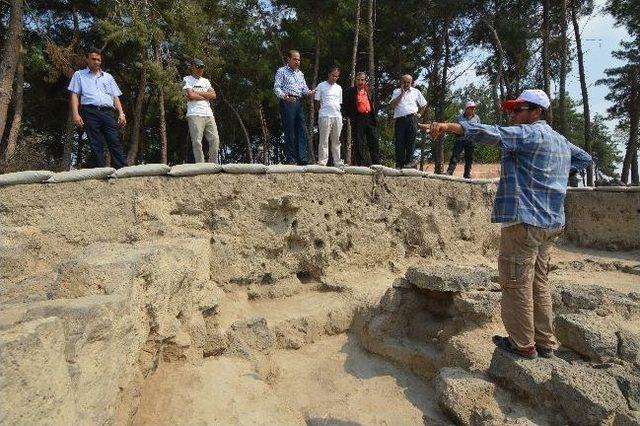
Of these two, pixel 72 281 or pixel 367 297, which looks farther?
pixel 367 297

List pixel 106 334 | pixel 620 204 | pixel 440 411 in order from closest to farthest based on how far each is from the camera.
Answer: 1. pixel 106 334
2. pixel 440 411
3. pixel 620 204

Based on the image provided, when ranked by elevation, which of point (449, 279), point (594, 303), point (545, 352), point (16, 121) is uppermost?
point (16, 121)

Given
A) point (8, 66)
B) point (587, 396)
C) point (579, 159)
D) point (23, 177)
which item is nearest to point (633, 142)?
point (579, 159)

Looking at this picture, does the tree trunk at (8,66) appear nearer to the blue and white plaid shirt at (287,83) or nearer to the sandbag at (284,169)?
the blue and white plaid shirt at (287,83)

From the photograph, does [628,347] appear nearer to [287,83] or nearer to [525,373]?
[525,373]

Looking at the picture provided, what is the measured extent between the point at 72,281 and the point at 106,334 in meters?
0.46

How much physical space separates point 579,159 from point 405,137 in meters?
3.28

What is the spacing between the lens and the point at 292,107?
19.3 feet

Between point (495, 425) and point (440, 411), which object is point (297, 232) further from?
point (495, 425)

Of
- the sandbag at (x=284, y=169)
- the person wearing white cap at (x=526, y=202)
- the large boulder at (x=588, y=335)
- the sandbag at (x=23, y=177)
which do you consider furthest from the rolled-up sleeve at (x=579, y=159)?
the sandbag at (x=23, y=177)

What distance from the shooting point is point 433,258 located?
6074 millimetres

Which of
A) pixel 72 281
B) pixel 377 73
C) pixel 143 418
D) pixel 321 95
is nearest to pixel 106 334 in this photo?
pixel 72 281

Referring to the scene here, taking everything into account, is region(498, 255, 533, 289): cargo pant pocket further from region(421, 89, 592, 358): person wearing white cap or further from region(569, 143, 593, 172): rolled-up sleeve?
region(569, 143, 593, 172): rolled-up sleeve

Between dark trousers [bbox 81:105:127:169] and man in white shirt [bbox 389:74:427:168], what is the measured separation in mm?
3807
